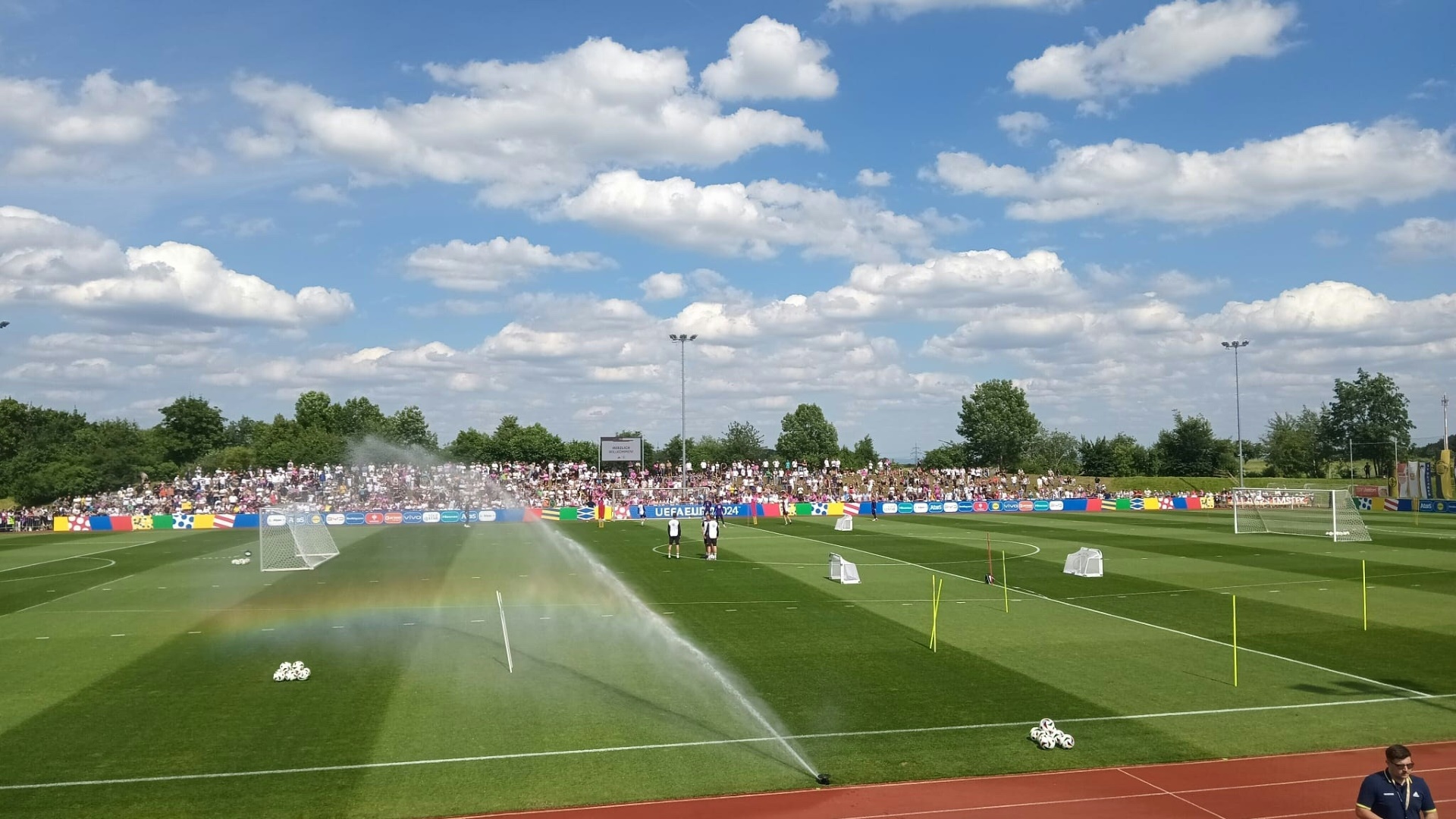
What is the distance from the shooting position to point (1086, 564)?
3388 centimetres

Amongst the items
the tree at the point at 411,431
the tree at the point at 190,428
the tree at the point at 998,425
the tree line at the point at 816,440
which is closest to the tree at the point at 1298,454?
the tree line at the point at 816,440

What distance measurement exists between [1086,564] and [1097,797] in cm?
2283

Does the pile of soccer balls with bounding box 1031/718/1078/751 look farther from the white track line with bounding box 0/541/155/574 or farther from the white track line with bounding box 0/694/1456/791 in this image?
the white track line with bounding box 0/541/155/574

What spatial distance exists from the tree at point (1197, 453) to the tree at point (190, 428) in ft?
422

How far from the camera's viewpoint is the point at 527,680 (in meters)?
18.3

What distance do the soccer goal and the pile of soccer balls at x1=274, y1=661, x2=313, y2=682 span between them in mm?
47032

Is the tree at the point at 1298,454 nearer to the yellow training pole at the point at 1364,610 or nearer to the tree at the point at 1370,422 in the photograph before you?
the tree at the point at 1370,422

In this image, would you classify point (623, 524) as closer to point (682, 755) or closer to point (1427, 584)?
point (1427, 584)

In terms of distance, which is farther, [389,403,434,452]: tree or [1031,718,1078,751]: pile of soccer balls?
[389,403,434,452]: tree

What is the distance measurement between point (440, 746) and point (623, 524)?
52.6 m

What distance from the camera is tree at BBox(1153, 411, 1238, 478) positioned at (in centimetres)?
12581

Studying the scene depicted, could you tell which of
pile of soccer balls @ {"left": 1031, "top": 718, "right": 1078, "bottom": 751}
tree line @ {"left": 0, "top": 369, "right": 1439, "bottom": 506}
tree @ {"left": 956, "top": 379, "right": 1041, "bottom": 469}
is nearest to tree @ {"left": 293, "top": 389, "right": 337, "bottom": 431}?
tree line @ {"left": 0, "top": 369, "right": 1439, "bottom": 506}

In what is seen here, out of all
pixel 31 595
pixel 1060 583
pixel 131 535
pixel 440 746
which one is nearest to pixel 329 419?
pixel 131 535

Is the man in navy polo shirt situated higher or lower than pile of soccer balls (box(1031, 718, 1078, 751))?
higher
